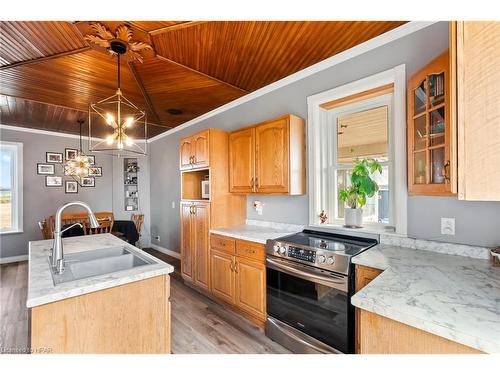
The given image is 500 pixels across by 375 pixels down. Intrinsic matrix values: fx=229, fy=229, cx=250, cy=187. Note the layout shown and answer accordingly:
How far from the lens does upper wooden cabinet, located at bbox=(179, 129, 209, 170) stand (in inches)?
112

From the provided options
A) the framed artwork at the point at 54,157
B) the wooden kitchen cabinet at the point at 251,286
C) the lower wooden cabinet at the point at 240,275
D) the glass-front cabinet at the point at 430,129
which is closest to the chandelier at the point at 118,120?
the framed artwork at the point at 54,157

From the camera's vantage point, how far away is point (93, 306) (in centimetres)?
117

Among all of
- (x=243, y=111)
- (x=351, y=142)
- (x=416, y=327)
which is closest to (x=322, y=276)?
(x=416, y=327)

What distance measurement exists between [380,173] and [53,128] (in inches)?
227

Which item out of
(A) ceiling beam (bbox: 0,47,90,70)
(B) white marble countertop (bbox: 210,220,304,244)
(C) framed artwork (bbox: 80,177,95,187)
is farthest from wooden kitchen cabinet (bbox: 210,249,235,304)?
(C) framed artwork (bbox: 80,177,95,187)

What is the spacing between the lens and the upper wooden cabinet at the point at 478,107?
30.9 inches

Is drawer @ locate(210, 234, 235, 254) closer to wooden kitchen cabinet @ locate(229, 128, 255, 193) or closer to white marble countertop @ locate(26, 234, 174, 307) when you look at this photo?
wooden kitchen cabinet @ locate(229, 128, 255, 193)

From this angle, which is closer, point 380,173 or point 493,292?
point 493,292

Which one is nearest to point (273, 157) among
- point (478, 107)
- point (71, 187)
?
point (478, 107)

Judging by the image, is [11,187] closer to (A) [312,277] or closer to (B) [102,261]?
(B) [102,261]

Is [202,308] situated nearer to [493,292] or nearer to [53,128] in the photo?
[493,292]

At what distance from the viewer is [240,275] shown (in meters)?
2.37

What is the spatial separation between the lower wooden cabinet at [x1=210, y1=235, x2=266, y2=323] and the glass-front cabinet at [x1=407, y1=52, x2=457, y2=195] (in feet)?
4.49

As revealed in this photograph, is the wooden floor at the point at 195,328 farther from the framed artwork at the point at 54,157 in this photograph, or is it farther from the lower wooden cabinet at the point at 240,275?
the framed artwork at the point at 54,157
